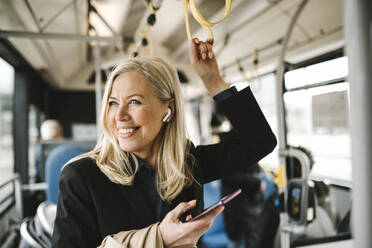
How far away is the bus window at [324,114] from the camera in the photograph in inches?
84.5

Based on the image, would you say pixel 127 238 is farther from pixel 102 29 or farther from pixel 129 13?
pixel 102 29

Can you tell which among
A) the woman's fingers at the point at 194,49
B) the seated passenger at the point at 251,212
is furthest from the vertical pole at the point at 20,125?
the woman's fingers at the point at 194,49

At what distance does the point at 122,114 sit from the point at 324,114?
2098mm

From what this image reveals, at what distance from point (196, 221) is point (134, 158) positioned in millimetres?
394

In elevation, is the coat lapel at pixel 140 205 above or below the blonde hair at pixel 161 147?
below

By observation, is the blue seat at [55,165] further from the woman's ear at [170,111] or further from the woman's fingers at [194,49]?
the woman's fingers at [194,49]

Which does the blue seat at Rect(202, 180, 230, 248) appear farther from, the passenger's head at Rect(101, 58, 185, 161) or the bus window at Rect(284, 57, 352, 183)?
the passenger's head at Rect(101, 58, 185, 161)

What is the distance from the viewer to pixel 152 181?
43.9 inches

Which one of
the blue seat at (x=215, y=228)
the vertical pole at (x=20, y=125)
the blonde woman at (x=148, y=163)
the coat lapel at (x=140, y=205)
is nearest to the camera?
the blonde woman at (x=148, y=163)

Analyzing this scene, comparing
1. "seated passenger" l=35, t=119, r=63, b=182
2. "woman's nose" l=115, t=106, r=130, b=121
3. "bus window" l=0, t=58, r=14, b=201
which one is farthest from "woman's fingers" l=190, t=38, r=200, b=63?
"bus window" l=0, t=58, r=14, b=201

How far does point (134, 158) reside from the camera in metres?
1.11

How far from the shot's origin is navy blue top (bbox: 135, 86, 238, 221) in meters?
1.06

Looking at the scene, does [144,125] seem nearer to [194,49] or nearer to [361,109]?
[194,49]

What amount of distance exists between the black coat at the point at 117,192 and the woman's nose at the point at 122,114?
20 centimetres
